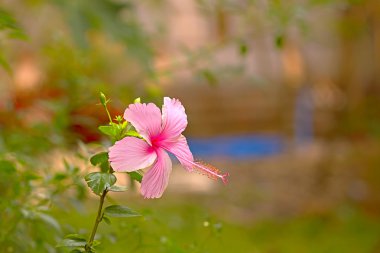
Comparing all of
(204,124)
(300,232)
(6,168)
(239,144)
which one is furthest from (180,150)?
(204,124)

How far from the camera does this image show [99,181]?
384 millimetres

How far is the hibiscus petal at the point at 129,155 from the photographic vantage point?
36 centimetres

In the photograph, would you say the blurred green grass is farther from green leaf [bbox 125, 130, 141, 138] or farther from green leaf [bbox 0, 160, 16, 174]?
green leaf [bbox 125, 130, 141, 138]

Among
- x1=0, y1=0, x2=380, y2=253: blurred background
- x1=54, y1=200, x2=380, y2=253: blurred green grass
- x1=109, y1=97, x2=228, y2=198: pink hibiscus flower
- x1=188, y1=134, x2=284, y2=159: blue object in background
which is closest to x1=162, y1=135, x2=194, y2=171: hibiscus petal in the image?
x1=109, y1=97, x2=228, y2=198: pink hibiscus flower

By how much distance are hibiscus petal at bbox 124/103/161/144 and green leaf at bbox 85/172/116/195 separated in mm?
35

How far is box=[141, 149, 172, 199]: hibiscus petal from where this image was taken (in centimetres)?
37

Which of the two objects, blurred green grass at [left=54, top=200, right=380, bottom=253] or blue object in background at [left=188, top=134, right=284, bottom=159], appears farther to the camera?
blue object in background at [left=188, top=134, right=284, bottom=159]

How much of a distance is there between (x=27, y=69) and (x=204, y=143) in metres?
1.48

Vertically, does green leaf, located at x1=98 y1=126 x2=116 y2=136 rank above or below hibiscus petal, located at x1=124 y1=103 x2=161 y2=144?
below

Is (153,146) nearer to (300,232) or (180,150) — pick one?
(180,150)

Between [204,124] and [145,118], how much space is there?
5605 mm

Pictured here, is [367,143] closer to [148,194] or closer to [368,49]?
[368,49]

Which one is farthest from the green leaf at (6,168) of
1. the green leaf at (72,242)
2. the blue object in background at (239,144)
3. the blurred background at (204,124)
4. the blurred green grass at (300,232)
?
the blue object in background at (239,144)

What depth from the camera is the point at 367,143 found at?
115 inches
